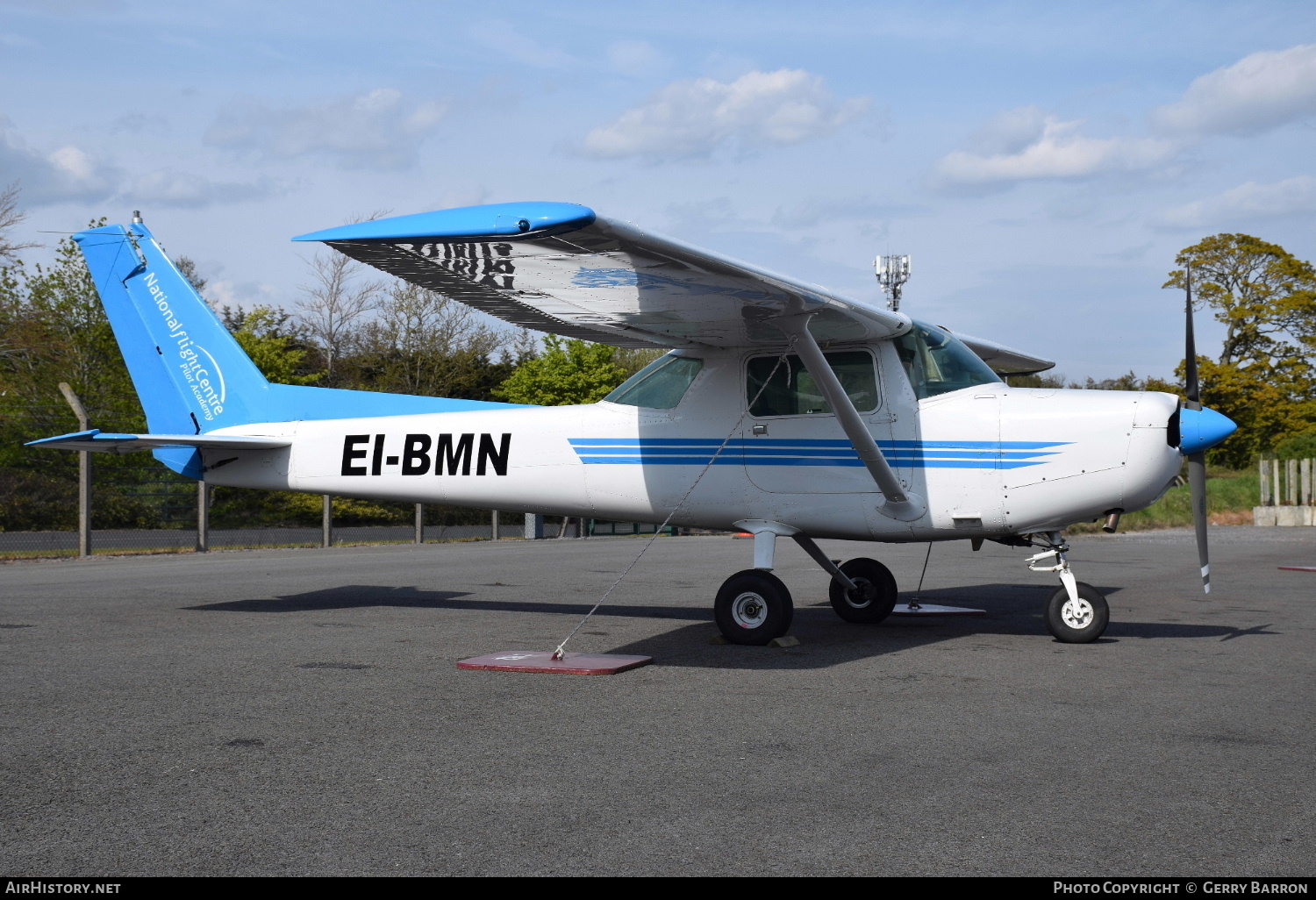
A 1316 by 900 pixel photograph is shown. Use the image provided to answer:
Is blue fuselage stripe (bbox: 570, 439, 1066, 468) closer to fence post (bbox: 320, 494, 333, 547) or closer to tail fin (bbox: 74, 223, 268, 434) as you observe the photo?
tail fin (bbox: 74, 223, 268, 434)

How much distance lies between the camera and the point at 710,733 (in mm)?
5324

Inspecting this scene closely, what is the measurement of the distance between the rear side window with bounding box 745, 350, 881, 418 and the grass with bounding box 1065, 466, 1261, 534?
24398 millimetres

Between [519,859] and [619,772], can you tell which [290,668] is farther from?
[519,859]

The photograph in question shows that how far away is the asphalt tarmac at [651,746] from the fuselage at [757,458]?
108cm

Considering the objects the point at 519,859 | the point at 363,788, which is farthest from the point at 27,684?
the point at 519,859

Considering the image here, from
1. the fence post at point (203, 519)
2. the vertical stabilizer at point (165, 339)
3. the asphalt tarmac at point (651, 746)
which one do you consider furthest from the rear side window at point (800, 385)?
the fence post at point (203, 519)

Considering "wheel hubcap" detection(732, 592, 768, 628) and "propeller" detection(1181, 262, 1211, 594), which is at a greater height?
"propeller" detection(1181, 262, 1211, 594)

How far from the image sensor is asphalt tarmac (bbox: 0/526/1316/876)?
3508 mm

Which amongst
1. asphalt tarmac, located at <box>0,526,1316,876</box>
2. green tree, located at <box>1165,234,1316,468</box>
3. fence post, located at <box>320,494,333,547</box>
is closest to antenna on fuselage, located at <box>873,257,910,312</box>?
green tree, located at <box>1165,234,1316,468</box>

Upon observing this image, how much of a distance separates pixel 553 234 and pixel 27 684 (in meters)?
4.10

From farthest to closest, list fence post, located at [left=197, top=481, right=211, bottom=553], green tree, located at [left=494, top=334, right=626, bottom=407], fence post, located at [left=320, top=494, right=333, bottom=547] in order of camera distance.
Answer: green tree, located at [left=494, top=334, right=626, bottom=407]
fence post, located at [left=320, top=494, right=333, bottom=547]
fence post, located at [left=197, top=481, right=211, bottom=553]

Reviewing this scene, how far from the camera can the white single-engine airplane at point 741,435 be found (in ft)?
25.9

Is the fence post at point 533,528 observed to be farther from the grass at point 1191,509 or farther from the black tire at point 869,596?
the black tire at point 869,596

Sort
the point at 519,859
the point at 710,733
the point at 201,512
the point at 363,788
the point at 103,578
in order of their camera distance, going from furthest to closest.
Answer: the point at 201,512
the point at 103,578
the point at 710,733
the point at 363,788
the point at 519,859
